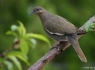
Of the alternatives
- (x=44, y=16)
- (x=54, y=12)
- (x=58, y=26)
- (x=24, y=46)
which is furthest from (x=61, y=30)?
(x=54, y=12)

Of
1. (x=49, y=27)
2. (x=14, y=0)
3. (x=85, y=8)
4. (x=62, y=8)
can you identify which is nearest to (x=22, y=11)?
(x=14, y=0)

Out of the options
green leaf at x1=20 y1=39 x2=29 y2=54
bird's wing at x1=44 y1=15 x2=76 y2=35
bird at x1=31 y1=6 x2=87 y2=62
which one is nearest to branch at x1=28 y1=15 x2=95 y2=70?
green leaf at x1=20 y1=39 x2=29 y2=54

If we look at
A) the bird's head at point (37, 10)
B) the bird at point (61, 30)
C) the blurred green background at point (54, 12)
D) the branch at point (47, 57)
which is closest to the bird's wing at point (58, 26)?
the bird at point (61, 30)

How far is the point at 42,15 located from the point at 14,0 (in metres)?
1.74

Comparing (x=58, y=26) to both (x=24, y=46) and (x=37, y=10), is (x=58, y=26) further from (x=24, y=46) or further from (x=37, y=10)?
(x=24, y=46)

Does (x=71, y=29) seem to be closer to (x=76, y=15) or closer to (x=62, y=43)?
(x=62, y=43)

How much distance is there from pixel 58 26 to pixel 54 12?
70.9 inches

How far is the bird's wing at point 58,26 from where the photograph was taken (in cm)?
391

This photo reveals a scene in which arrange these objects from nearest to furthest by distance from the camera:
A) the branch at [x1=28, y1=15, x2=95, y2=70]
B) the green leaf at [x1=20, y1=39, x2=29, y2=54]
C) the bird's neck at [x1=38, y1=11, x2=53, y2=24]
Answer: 1. the branch at [x1=28, y1=15, x2=95, y2=70]
2. the green leaf at [x1=20, y1=39, x2=29, y2=54]
3. the bird's neck at [x1=38, y1=11, x2=53, y2=24]

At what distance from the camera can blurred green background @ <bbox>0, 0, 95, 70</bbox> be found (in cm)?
582

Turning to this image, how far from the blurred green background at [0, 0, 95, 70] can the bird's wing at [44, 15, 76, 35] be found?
1552mm

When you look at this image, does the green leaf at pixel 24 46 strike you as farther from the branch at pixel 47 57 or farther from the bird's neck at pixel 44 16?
the bird's neck at pixel 44 16

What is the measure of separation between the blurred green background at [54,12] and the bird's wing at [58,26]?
1.55 meters

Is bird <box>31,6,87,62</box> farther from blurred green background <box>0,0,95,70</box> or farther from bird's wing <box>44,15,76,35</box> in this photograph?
blurred green background <box>0,0,95,70</box>
